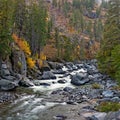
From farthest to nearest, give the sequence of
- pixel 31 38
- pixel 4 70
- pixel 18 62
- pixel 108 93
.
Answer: pixel 31 38, pixel 18 62, pixel 4 70, pixel 108 93

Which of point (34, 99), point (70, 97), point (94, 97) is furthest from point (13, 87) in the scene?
point (94, 97)

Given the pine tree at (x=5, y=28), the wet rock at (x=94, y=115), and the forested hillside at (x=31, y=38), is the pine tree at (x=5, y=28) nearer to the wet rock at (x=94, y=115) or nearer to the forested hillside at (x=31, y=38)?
the forested hillside at (x=31, y=38)

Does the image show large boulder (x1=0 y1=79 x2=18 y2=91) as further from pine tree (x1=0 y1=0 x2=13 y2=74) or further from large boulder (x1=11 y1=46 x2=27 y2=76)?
large boulder (x1=11 y1=46 x2=27 y2=76)

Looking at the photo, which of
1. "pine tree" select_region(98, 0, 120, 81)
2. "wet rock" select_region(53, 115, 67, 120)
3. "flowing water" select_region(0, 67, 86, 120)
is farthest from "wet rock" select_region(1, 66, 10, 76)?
"wet rock" select_region(53, 115, 67, 120)

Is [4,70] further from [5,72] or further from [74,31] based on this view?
[74,31]

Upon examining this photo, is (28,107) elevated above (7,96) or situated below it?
above

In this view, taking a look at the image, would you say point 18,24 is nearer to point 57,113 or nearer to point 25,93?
point 25,93

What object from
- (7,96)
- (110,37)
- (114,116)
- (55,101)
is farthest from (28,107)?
(110,37)

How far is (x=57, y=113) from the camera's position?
33.2m

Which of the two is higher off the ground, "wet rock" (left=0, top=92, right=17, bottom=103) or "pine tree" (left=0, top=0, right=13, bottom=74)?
"pine tree" (left=0, top=0, right=13, bottom=74)

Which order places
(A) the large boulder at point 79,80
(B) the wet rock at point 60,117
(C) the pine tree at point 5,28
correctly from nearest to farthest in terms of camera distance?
1. (B) the wet rock at point 60,117
2. (C) the pine tree at point 5,28
3. (A) the large boulder at point 79,80

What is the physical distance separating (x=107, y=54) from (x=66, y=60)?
1930 inches

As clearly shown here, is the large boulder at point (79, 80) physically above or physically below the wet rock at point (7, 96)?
below

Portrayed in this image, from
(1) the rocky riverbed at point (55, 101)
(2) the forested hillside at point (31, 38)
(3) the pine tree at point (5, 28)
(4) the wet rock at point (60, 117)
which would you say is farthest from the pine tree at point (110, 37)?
(4) the wet rock at point (60, 117)
